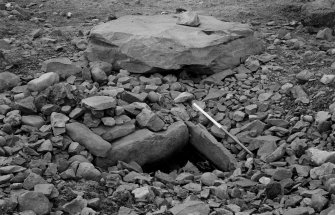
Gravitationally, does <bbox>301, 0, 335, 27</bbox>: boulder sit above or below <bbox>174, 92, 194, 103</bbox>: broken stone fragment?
above

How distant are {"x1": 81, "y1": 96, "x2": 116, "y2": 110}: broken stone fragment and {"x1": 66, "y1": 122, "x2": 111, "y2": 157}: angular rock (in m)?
0.22

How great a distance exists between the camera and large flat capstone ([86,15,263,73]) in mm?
5984

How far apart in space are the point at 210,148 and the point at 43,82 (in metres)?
1.81

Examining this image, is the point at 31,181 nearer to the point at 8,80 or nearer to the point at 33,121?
the point at 33,121

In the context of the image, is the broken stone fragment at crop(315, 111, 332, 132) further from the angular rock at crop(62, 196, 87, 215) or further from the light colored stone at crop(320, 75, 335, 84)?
the angular rock at crop(62, 196, 87, 215)

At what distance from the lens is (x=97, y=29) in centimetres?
638

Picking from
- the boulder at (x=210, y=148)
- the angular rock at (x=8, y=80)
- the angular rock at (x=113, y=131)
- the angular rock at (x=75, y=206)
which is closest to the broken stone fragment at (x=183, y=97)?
the boulder at (x=210, y=148)

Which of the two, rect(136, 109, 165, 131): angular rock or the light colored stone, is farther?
the light colored stone

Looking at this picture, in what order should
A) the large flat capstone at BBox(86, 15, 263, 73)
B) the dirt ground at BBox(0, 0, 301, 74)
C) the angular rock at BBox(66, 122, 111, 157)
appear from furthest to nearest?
1. the dirt ground at BBox(0, 0, 301, 74)
2. the large flat capstone at BBox(86, 15, 263, 73)
3. the angular rock at BBox(66, 122, 111, 157)

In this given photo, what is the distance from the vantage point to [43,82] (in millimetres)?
5359

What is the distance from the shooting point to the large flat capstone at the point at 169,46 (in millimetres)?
5984

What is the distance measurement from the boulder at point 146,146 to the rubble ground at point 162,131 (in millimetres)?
10

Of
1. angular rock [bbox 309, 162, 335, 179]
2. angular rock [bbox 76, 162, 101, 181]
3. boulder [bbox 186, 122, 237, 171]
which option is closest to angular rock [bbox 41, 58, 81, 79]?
boulder [bbox 186, 122, 237, 171]

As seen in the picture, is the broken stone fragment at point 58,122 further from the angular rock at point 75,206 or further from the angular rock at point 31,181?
the angular rock at point 75,206
